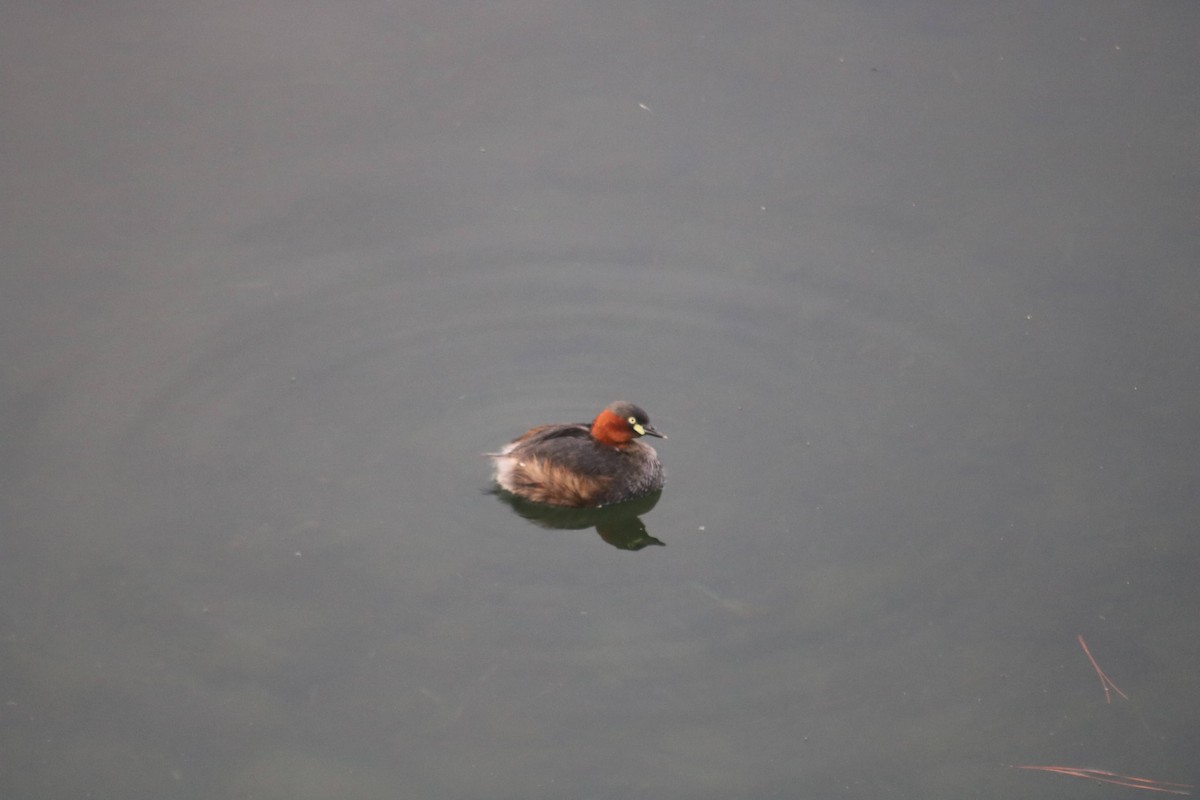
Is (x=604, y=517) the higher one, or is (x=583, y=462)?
(x=583, y=462)

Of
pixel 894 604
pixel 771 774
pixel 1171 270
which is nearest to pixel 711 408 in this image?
pixel 894 604

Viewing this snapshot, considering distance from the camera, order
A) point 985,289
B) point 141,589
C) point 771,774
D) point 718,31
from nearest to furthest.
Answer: point 771,774 < point 141,589 < point 985,289 < point 718,31

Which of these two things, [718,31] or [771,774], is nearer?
[771,774]

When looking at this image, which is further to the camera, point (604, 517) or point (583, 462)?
point (604, 517)

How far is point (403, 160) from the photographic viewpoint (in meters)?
8.22

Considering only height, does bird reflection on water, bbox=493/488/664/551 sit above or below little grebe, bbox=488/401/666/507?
below

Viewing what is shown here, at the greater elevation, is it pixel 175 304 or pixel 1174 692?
pixel 175 304

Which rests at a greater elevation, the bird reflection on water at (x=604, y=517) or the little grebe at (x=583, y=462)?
the little grebe at (x=583, y=462)

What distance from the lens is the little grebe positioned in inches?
261

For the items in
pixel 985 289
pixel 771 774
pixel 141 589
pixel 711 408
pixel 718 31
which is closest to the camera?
pixel 771 774

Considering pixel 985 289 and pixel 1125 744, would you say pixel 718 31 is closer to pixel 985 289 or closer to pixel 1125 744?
pixel 985 289

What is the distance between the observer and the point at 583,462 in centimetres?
663

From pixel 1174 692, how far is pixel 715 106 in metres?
4.22

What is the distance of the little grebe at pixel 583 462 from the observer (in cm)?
662
